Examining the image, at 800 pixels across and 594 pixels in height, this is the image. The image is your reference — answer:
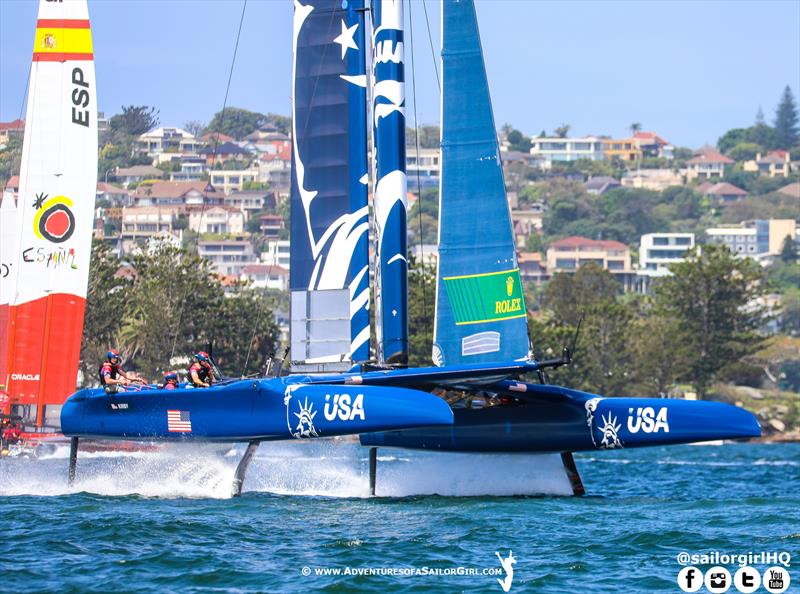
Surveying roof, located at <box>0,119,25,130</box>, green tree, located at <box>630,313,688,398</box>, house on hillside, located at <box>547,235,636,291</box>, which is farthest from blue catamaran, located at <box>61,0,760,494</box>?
house on hillside, located at <box>547,235,636,291</box>

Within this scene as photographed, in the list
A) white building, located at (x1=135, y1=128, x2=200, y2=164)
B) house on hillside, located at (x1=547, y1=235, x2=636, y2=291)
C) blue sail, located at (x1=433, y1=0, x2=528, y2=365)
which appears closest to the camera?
blue sail, located at (x1=433, y1=0, x2=528, y2=365)

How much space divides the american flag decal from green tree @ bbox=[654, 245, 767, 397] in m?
38.6

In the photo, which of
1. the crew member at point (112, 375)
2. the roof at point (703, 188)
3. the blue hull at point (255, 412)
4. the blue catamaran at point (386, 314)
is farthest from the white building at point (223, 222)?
the blue hull at point (255, 412)

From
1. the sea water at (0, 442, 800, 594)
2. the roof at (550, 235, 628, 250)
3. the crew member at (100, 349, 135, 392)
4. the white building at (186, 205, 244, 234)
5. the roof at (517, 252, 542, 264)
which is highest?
the white building at (186, 205, 244, 234)

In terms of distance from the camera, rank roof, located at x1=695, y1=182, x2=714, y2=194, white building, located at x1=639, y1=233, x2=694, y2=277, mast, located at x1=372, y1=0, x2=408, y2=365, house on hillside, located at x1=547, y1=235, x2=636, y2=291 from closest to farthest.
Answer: mast, located at x1=372, y1=0, x2=408, y2=365, house on hillside, located at x1=547, y1=235, x2=636, y2=291, white building, located at x1=639, y1=233, x2=694, y2=277, roof, located at x1=695, y1=182, x2=714, y2=194

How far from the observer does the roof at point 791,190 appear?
19162cm

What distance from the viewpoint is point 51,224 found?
78.8 ft

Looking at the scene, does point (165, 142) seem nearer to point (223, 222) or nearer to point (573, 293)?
point (573, 293)

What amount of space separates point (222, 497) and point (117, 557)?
5330 mm

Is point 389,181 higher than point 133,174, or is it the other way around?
point 133,174

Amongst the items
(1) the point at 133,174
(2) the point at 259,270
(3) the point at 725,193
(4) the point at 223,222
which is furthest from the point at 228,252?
(1) the point at 133,174

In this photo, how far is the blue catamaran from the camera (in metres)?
18.1

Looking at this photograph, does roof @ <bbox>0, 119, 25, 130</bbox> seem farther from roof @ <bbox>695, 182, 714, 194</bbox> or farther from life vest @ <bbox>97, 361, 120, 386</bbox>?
roof @ <bbox>695, 182, 714, 194</bbox>

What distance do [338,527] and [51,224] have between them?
10.2 metres
